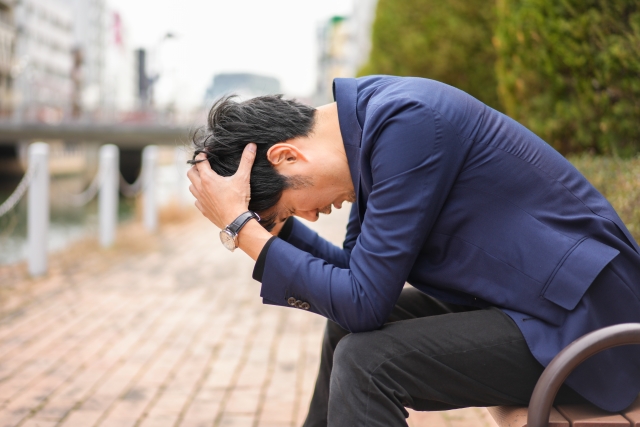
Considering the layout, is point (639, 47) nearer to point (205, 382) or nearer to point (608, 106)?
point (608, 106)

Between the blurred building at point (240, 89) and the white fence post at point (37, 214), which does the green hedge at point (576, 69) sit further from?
the white fence post at point (37, 214)

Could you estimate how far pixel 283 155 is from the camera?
5.57 feet

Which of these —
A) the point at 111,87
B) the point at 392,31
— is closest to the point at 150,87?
the point at 392,31

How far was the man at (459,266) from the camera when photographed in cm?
148

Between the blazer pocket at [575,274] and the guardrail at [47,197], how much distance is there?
223cm

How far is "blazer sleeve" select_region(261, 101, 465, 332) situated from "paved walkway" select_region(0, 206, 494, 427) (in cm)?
146

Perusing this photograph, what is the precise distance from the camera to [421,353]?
149 cm

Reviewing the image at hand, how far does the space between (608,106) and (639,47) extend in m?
0.62

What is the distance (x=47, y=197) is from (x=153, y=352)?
3.07m

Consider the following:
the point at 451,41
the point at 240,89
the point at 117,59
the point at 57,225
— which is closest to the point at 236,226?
the point at 240,89

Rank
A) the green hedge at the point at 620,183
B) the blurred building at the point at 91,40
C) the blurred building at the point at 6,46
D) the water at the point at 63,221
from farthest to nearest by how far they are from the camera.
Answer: the blurred building at the point at 91,40, the blurred building at the point at 6,46, the water at the point at 63,221, the green hedge at the point at 620,183

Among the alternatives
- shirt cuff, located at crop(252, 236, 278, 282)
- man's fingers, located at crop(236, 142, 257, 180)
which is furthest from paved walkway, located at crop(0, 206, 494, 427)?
man's fingers, located at crop(236, 142, 257, 180)

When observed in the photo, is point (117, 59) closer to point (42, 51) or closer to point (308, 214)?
point (42, 51)

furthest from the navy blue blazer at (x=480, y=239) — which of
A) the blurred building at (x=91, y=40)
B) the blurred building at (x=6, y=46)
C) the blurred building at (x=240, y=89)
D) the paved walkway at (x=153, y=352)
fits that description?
the blurred building at (x=91, y=40)
